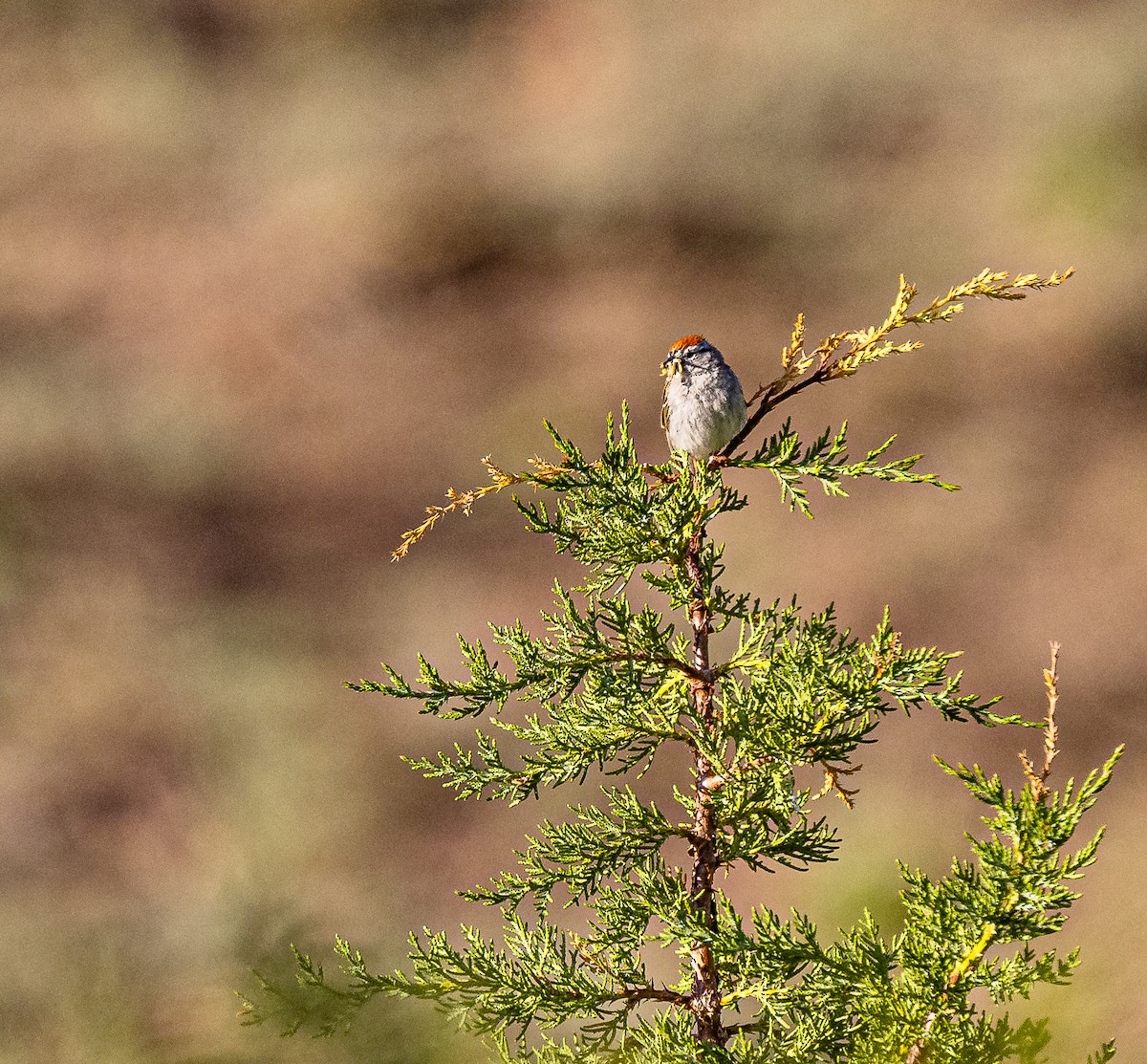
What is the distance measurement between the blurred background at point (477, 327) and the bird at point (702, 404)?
5.38 meters

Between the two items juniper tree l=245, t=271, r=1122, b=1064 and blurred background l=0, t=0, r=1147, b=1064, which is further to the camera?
blurred background l=0, t=0, r=1147, b=1064

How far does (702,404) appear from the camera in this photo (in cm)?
207

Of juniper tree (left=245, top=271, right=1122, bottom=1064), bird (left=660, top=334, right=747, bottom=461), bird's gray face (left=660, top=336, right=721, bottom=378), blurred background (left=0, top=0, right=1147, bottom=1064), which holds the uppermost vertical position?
blurred background (left=0, top=0, right=1147, bottom=1064)

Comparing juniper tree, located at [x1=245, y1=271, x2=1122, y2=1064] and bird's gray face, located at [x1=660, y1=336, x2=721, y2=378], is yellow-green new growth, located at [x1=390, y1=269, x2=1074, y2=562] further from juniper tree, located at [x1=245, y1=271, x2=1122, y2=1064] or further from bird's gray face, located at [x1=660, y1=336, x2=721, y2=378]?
bird's gray face, located at [x1=660, y1=336, x2=721, y2=378]

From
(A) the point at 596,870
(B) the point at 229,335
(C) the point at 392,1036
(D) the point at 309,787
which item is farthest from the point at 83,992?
(B) the point at 229,335

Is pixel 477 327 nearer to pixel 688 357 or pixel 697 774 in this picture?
pixel 688 357

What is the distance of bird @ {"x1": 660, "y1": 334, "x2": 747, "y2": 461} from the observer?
6.79 feet

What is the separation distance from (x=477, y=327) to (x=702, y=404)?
21.0ft

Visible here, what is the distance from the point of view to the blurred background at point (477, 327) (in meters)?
7.66

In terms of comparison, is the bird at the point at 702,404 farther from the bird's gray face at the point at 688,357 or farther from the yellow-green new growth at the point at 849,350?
the yellow-green new growth at the point at 849,350

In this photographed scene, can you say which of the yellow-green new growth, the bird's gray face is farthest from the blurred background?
the yellow-green new growth

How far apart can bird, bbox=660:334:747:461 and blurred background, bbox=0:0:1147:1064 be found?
17.7 ft

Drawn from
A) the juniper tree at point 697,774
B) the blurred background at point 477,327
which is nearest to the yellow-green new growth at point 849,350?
the juniper tree at point 697,774

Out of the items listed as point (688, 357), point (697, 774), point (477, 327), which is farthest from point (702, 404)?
point (477, 327)
